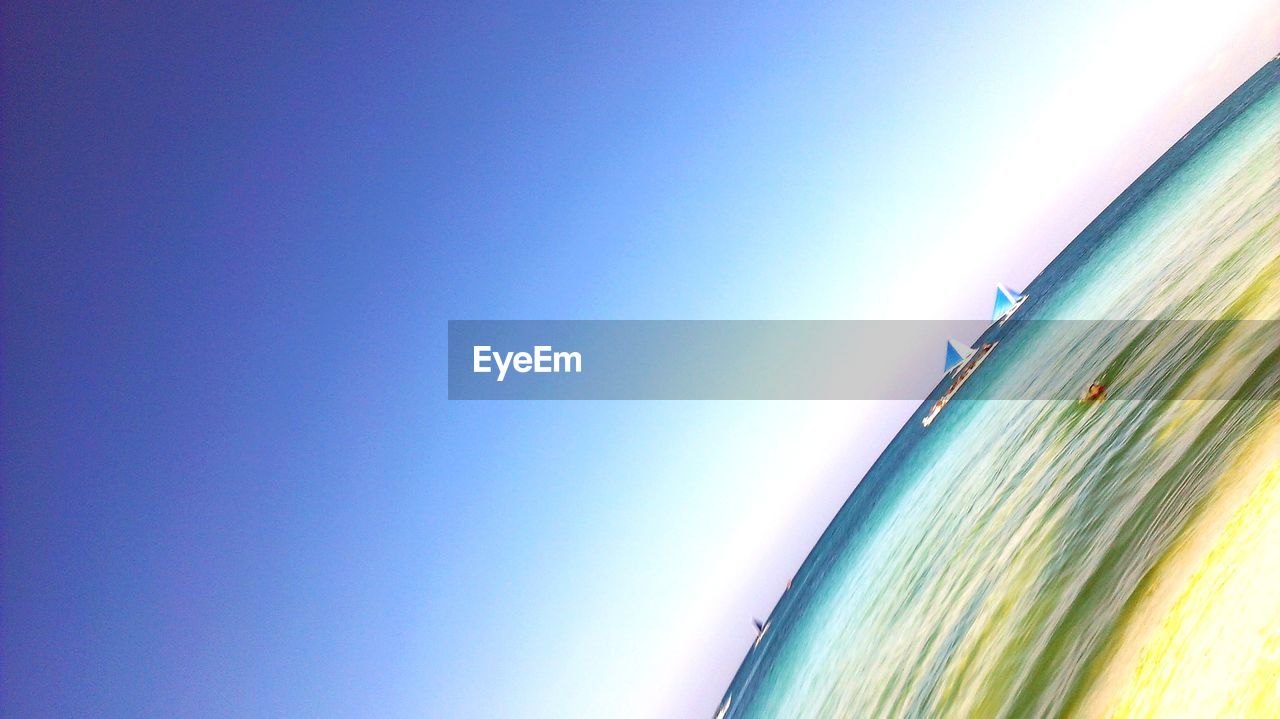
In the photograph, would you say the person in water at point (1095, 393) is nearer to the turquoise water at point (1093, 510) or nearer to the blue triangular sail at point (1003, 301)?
the turquoise water at point (1093, 510)

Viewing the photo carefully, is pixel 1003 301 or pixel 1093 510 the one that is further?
pixel 1003 301

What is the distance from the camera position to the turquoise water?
3539 millimetres

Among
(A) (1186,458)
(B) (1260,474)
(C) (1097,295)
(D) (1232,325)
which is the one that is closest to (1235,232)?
(D) (1232,325)

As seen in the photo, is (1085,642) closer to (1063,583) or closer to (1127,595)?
(1127,595)

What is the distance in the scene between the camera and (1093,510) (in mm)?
5184

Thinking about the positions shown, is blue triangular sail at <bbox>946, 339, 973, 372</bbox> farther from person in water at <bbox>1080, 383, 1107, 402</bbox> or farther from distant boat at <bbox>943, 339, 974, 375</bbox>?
person in water at <bbox>1080, 383, 1107, 402</bbox>

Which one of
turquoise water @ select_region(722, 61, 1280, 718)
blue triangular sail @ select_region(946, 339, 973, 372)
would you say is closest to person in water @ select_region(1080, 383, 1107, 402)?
turquoise water @ select_region(722, 61, 1280, 718)

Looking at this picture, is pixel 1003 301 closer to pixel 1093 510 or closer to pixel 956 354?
pixel 956 354

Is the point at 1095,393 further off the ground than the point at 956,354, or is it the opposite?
the point at 956,354

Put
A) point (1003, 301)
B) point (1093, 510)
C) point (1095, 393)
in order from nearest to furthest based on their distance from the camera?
point (1093, 510)
point (1095, 393)
point (1003, 301)

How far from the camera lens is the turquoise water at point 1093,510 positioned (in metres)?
3.54

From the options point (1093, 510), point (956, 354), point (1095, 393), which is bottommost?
point (1093, 510)

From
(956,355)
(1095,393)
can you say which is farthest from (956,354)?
(1095,393)

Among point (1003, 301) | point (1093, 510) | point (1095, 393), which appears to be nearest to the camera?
point (1093, 510)
